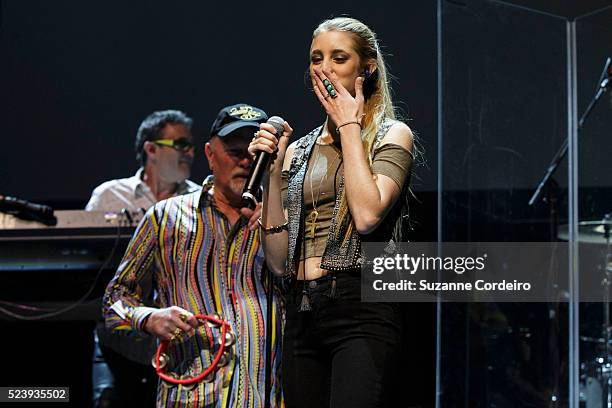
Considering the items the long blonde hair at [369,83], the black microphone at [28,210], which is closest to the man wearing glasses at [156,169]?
the black microphone at [28,210]

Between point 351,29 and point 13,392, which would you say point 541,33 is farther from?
point 13,392

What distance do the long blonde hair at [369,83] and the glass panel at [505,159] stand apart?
62.6 inches

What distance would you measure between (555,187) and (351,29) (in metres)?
2.03

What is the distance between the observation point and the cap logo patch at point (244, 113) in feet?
9.12

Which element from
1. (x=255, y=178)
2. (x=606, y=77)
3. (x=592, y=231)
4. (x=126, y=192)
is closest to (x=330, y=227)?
(x=255, y=178)

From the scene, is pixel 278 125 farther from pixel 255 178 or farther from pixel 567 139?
pixel 567 139

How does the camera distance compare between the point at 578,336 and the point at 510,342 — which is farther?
the point at 510,342

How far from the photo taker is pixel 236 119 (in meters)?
2.78

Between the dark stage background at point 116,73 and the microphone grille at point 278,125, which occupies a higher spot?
the dark stage background at point 116,73

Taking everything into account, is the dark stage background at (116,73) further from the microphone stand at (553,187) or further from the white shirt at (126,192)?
the microphone stand at (553,187)

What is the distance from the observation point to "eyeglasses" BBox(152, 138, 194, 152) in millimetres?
4645

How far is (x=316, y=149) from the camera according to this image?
236cm

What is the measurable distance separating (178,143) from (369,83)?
253cm

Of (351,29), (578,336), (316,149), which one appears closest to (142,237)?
(316,149)
